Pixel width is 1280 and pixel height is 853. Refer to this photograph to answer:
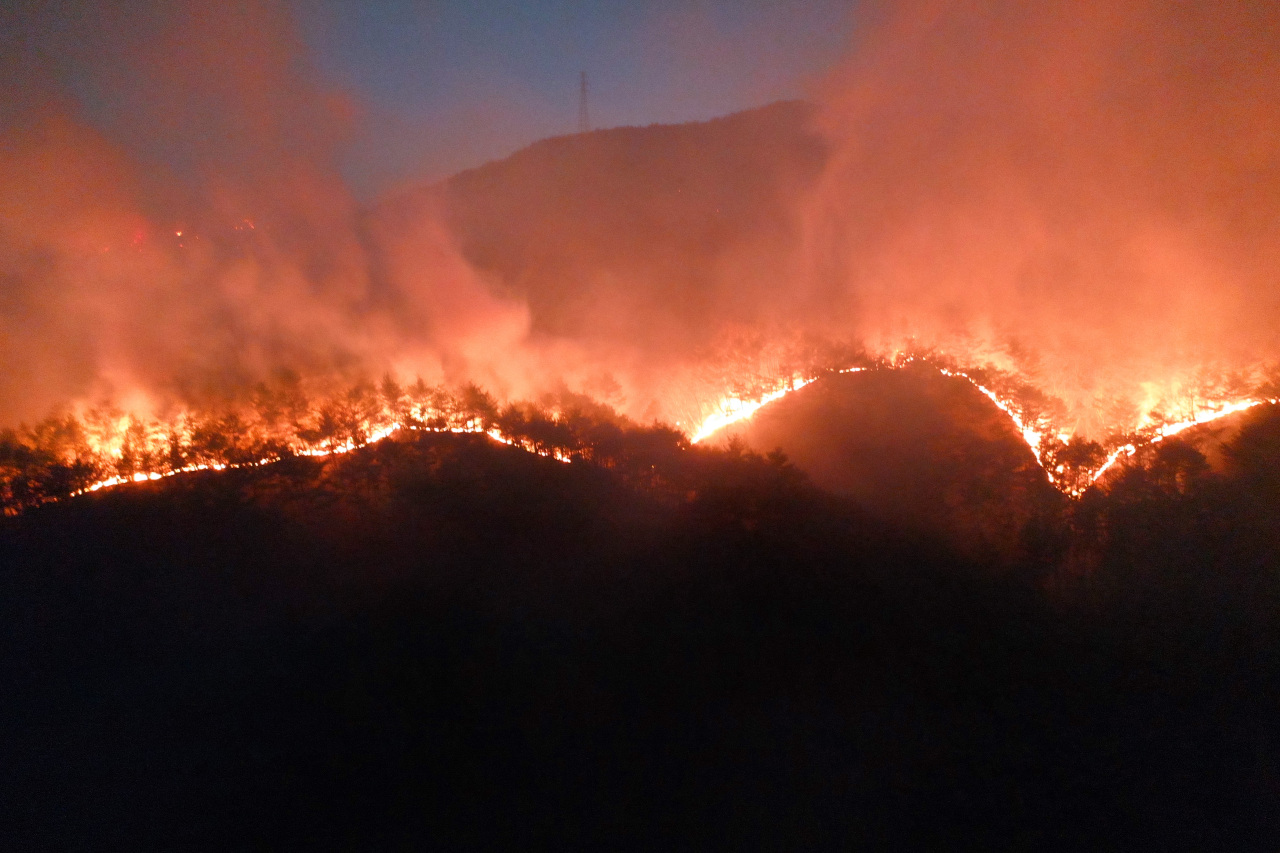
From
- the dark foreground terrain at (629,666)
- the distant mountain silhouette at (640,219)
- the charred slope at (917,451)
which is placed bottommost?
the dark foreground terrain at (629,666)

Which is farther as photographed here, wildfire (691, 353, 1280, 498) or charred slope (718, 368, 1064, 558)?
wildfire (691, 353, 1280, 498)

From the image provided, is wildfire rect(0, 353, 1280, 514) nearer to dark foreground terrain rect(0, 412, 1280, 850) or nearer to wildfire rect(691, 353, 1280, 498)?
wildfire rect(691, 353, 1280, 498)

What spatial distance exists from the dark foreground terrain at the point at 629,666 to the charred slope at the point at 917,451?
0.30m

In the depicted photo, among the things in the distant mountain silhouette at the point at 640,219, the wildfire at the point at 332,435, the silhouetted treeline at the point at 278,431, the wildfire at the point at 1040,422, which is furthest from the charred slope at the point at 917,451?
the distant mountain silhouette at the point at 640,219

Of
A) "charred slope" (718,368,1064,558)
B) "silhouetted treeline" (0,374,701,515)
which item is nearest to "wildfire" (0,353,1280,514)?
"silhouetted treeline" (0,374,701,515)

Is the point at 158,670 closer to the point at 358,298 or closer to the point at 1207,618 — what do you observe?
the point at 358,298

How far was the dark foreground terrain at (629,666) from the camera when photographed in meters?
3.60

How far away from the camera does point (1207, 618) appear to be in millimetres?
4789

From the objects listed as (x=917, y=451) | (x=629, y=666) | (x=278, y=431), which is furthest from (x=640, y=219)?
(x=629, y=666)

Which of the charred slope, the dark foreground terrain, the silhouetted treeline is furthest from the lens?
the silhouetted treeline

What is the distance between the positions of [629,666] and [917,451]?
3.71 metres

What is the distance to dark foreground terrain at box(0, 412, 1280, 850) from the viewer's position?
3600 millimetres

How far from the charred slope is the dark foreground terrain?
0.30m

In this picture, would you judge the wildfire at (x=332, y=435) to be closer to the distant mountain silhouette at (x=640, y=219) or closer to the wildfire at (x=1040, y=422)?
the wildfire at (x=1040, y=422)
